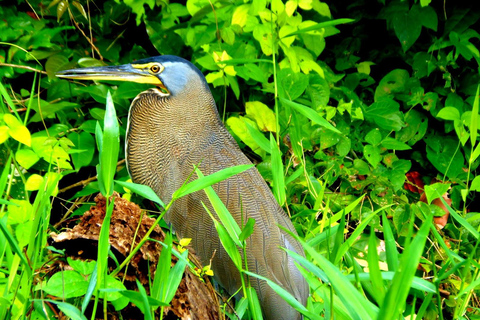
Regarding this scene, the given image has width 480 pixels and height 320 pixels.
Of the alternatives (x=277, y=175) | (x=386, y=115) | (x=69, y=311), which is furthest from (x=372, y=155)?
(x=69, y=311)

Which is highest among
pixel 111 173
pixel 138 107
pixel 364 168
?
pixel 111 173

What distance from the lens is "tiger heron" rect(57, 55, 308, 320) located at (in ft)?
7.06

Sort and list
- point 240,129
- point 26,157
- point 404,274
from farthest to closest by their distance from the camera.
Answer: point 240,129
point 26,157
point 404,274

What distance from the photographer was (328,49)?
11.3 feet

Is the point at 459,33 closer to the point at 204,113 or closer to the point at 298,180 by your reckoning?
the point at 298,180

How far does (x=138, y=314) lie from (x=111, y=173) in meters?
0.48

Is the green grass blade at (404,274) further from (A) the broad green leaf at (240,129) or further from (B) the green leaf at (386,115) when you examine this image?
(B) the green leaf at (386,115)

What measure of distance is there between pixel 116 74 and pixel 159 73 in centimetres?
18

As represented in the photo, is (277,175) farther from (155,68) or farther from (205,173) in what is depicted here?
(155,68)

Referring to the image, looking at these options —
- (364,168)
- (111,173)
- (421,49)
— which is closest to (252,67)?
(364,168)

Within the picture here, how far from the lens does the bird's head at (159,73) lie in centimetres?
241

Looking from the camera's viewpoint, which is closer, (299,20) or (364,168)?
(299,20)

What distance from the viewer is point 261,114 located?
9.20 ft

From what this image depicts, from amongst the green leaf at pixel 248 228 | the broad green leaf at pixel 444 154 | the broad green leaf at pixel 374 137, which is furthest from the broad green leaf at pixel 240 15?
the green leaf at pixel 248 228
